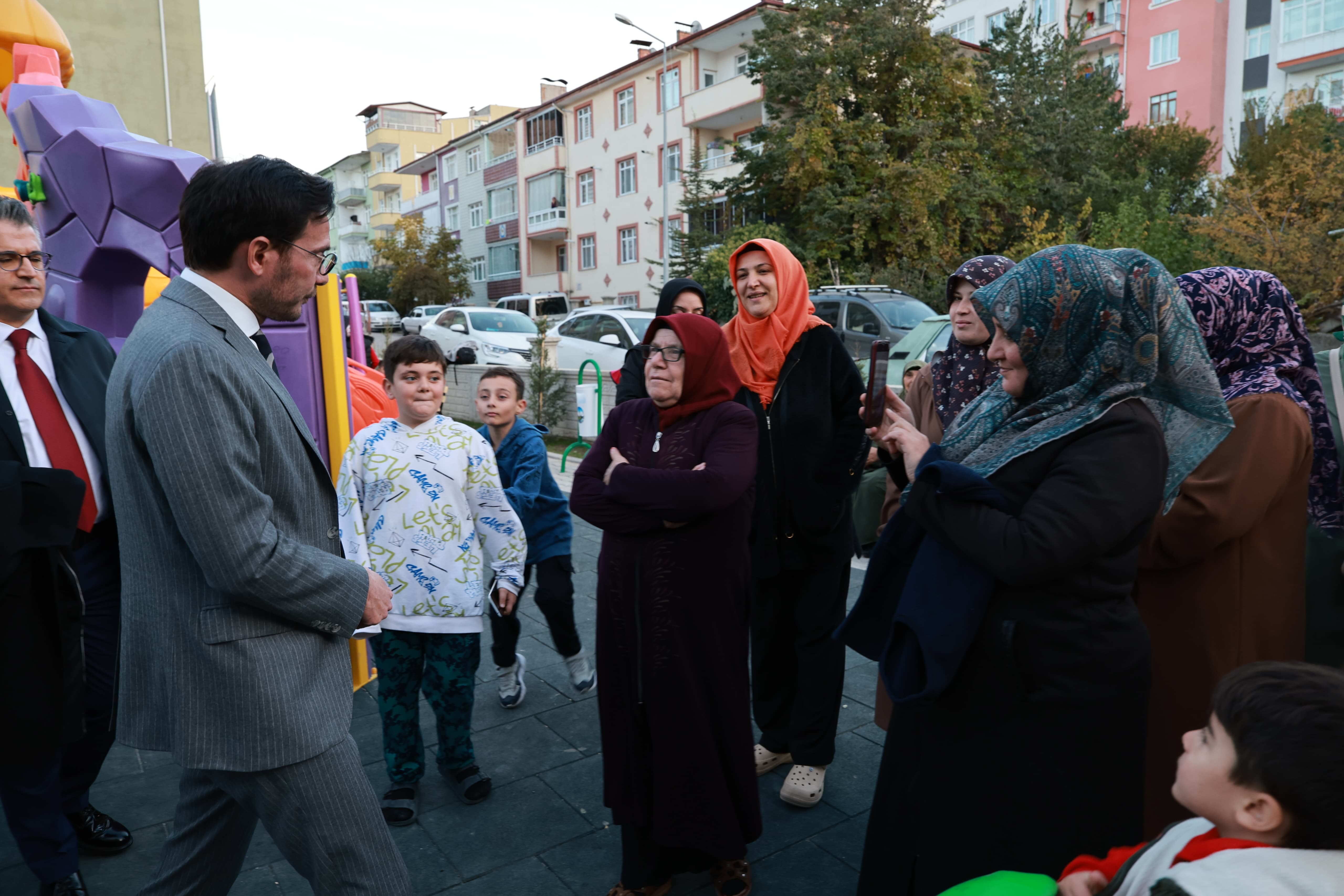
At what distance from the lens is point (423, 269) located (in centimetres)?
4109

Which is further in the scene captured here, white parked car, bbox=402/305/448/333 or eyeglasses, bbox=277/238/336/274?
white parked car, bbox=402/305/448/333

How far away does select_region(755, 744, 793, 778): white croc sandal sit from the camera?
3.60 meters

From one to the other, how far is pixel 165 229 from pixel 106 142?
1.64ft

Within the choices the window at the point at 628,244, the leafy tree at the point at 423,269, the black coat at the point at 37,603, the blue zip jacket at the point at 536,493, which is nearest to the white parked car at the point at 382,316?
the leafy tree at the point at 423,269

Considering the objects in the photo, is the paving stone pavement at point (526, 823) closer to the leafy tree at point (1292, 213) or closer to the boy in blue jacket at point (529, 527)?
the boy in blue jacket at point (529, 527)

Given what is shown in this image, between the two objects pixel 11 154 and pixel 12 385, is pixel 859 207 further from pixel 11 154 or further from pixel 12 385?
pixel 12 385

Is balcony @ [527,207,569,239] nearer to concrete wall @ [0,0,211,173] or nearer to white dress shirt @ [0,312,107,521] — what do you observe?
concrete wall @ [0,0,211,173]

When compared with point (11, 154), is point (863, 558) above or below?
below

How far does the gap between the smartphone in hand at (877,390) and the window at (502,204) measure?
44645 millimetres

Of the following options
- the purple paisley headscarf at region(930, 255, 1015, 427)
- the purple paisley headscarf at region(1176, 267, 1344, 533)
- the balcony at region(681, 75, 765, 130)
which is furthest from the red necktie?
the balcony at region(681, 75, 765, 130)

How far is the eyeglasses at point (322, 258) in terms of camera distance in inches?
74.4

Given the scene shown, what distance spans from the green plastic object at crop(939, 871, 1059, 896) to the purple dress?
120cm

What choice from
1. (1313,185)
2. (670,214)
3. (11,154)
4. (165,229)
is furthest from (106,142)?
(670,214)

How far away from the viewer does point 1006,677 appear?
1938 mm
